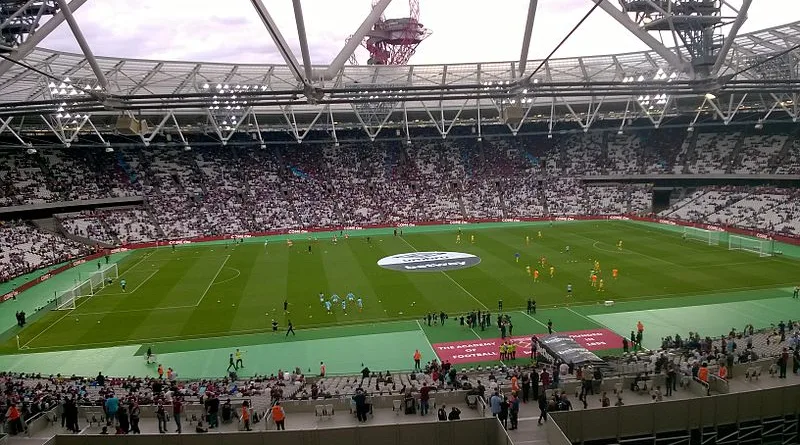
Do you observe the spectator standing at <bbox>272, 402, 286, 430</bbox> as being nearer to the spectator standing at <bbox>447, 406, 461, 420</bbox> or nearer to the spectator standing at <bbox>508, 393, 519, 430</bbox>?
the spectator standing at <bbox>447, 406, 461, 420</bbox>

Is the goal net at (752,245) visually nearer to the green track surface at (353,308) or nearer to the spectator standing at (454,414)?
the green track surface at (353,308)

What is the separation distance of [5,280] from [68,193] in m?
21.4

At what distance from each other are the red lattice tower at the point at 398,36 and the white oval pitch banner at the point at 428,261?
36.3 metres

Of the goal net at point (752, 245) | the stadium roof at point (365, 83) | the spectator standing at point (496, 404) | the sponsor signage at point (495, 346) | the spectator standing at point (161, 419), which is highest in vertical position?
the stadium roof at point (365, 83)

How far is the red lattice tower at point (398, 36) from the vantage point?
234ft

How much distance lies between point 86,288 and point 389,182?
144ft

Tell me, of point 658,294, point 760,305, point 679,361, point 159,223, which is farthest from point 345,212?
point 679,361

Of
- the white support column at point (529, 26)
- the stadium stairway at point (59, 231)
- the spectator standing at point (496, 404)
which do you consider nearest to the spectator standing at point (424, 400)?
the spectator standing at point (496, 404)

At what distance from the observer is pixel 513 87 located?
16.3m

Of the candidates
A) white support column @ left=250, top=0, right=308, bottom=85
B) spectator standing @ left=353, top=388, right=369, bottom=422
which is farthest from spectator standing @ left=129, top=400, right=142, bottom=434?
white support column @ left=250, top=0, right=308, bottom=85

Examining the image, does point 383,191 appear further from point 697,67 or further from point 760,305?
point 697,67

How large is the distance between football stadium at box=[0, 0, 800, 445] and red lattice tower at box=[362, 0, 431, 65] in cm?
37

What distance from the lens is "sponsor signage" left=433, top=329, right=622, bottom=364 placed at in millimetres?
23825

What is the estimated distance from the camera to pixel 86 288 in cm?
3719
